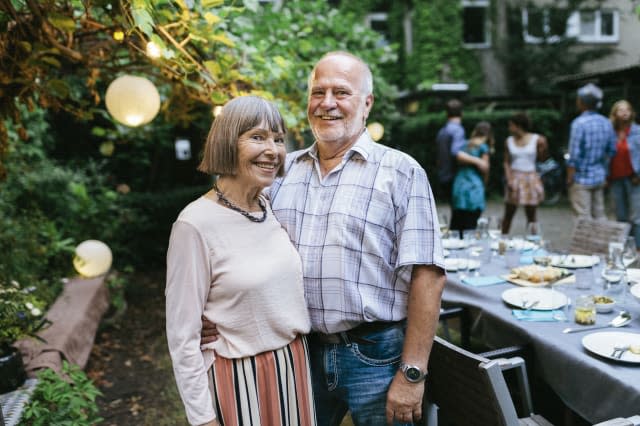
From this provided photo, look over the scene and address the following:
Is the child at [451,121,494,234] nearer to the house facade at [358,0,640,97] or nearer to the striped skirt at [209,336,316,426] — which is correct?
the striped skirt at [209,336,316,426]

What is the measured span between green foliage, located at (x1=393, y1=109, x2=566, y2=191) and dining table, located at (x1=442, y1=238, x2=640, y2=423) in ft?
32.0

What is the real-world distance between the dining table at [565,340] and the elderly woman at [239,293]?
1.06 meters

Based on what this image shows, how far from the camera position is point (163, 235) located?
7602 millimetres

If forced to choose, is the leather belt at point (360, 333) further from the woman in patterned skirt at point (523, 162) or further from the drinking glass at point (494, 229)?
the woman in patterned skirt at point (523, 162)

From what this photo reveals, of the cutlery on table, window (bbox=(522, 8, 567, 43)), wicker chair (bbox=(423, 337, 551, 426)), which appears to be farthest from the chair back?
window (bbox=(522, 8, 567, 43))

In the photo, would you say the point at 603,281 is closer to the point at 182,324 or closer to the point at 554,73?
the point at 182,324

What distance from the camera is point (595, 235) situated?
3.94 m

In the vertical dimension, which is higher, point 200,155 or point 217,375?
point 200,155

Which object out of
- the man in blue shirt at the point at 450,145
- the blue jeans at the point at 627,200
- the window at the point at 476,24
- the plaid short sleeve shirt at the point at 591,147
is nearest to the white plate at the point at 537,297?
the man in blue shirt at the point at 450,145

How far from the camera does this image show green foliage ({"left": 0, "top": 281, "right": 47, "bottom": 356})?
8.86ft

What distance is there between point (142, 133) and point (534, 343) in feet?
18.2

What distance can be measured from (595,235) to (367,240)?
9.72 ft

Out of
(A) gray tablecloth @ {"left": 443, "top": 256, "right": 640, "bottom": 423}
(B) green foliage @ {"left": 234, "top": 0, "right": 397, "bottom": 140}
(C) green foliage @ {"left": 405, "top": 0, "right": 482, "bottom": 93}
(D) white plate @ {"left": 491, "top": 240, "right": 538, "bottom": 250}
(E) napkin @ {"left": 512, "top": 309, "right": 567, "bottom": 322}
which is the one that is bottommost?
(A) gray tablecloth @ {"left": 443, "top": 256, "right": 640, "bottom": 423}

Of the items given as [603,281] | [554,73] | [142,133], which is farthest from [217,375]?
[554,73]
